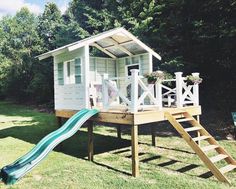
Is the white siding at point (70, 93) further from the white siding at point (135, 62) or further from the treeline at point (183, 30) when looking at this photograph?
the treeline at point (183, 30)

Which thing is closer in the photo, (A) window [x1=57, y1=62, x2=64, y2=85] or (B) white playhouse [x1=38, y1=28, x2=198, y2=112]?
(B) white playhouse [x1=38, y1=28, x2=198, y2=112]

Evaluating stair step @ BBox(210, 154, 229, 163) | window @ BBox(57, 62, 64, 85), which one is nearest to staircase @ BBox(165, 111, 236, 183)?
stair step @ BBox(210, 154, 229, 163)

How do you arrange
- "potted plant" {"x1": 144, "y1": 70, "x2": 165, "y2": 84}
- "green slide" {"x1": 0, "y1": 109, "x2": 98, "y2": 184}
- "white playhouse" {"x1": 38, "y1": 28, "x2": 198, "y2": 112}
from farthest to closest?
"white playhouse" {"x1": 38, "y1": 28, "x2": 198, "y2": 112} → "potted plant" {"x1": 144, "y1": 70, "x2": 165, "y2": 84} → "green slide" {"x1": 0, "y1": 109, "x2": 98, "y2": 184}

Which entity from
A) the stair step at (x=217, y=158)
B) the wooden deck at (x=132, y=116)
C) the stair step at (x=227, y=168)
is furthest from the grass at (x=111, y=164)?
the wooden deck at (x=132, y=116)

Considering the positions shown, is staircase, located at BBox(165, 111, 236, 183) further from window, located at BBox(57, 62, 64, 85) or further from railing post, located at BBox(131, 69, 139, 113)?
window, located at BBox(57, 62, 64, 85)

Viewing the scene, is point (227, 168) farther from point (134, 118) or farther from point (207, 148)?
point (134, 118)

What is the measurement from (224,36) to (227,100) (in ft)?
13.1

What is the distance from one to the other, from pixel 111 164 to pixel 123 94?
219cm

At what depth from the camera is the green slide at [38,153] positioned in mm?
6555

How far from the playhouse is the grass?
502 millimetres

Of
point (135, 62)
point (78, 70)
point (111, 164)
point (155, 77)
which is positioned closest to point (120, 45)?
point (135, 62)

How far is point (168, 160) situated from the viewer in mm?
8555

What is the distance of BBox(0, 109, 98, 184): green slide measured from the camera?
655 centimetres

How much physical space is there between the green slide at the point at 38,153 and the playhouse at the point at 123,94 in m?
0.53
